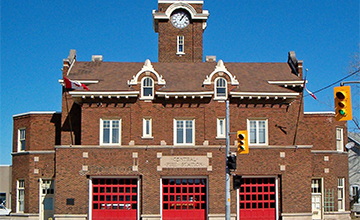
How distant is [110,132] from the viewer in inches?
1291

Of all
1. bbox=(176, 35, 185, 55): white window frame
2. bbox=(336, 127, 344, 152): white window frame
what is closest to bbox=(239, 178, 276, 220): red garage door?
bbox=(336, 127, 344, 152): white window frame

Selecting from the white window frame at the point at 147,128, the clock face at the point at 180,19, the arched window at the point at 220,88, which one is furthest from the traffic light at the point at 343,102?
the clock face at the point at 180,19

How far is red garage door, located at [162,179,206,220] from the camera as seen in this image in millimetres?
31828

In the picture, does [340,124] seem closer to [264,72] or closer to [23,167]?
[264,72]

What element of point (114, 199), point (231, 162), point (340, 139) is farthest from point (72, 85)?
point (340, 139)

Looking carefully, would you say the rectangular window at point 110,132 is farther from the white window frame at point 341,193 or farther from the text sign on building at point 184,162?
the white window frame at point 341,193

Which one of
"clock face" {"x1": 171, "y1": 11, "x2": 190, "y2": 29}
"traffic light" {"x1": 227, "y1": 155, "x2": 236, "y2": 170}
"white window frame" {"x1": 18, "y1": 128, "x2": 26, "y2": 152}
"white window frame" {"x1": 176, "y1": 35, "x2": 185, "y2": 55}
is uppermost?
"clock face" {"x1": 171, "y1": 11, "x2": 190, "y2": 29}

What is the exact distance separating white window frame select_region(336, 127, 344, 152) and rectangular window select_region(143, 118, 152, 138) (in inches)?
561

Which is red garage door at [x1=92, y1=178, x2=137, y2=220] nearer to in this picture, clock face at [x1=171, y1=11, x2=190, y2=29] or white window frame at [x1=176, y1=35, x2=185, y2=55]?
white window frame at [x1=176, y1=35, x2=185, y2=55]

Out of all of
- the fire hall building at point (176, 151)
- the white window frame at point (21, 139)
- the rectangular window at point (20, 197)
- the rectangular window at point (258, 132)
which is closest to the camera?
the fire hall building at point (176, 151)

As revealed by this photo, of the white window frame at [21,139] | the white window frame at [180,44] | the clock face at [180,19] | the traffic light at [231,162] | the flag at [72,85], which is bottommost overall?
the traffic light at [231,162]

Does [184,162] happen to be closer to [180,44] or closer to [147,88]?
[147,88]

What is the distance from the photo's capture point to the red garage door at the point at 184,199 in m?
31.8

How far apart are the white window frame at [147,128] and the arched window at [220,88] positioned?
4.81m
